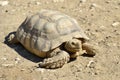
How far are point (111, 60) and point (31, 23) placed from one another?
4.27 feet

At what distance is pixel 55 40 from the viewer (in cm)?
521

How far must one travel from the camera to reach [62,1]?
7.27 m

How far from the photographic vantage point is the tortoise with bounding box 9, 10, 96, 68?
5148 millimetres

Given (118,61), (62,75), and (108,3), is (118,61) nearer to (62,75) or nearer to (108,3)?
(62,75)

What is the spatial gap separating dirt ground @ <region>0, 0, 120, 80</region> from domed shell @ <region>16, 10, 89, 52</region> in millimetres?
247

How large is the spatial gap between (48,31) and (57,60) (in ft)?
1.57

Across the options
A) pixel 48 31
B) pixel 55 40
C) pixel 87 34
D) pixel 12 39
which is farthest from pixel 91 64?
pixel 12 39

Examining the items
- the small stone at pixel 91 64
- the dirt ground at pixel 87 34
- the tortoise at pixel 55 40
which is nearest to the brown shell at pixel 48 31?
the tortoise at pixel 55 40

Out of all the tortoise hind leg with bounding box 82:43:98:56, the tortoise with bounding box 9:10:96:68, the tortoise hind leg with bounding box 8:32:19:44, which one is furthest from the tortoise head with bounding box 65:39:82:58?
the tortoise hind leg with bounding box 8:32:19:44

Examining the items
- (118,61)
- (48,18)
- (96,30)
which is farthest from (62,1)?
(118,61)

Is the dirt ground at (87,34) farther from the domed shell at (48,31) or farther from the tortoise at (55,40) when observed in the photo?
the domed shell at (48,31)

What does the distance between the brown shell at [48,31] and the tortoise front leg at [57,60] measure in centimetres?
13

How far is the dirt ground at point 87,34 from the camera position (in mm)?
5020

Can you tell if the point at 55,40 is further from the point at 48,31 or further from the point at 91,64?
the point at 91,64
